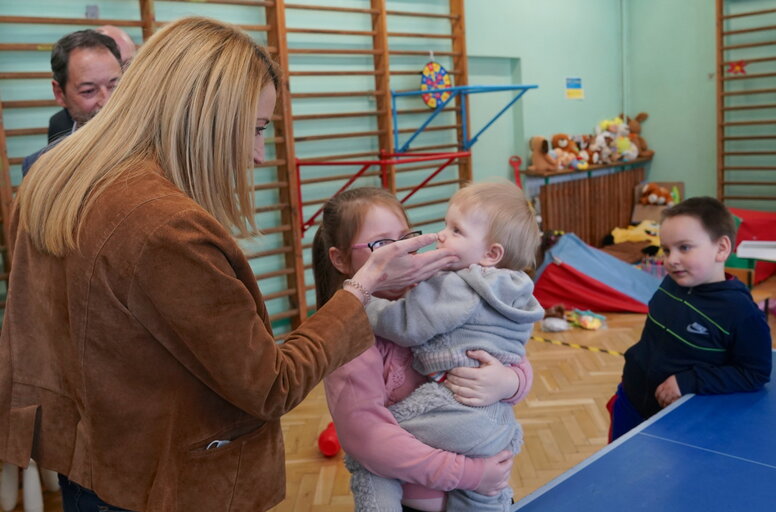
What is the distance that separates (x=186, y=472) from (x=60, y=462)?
259 millimetres

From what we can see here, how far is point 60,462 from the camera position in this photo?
114 cm

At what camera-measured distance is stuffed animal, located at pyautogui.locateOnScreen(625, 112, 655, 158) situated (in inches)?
303

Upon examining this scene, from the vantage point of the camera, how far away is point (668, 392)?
1.96 metres

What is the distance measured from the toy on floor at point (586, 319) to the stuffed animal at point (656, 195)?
9.98 ft

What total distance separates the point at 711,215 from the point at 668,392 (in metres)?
0.53

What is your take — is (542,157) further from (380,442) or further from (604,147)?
(380,442)

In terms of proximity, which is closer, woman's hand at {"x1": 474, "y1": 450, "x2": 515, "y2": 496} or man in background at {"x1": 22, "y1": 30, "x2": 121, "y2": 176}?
woman's hand at {"x1": 474, "y1": 450, "x2": 515, "y2": 496}

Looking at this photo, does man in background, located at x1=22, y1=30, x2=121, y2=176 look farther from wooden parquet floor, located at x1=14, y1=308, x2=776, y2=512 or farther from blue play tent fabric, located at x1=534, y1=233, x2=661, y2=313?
blue play tent fabric, located at x1=534, y1=233, x2=661, y2=313

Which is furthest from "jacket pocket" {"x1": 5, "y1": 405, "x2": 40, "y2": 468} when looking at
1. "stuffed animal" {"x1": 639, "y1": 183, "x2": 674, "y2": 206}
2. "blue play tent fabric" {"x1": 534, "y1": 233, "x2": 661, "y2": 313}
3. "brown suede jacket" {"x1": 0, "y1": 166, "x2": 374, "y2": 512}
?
"stuffed animal" {"x1": 639, "y1": 183, "x2": 674, "y2": 206}

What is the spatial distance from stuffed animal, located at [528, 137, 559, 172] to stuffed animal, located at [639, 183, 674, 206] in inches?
65.5

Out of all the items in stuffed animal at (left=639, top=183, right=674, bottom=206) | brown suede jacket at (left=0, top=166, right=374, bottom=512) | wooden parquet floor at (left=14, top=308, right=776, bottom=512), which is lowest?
wooden parquet floor at (left=14, top=308, right=776, bottom=512)

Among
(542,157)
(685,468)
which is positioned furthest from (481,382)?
(542,157)

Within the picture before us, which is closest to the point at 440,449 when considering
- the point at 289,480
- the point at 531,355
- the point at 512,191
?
the point at 512,191

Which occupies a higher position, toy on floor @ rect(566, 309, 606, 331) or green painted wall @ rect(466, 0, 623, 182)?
green painted wall @ rect(466, 0, 623, 182)
